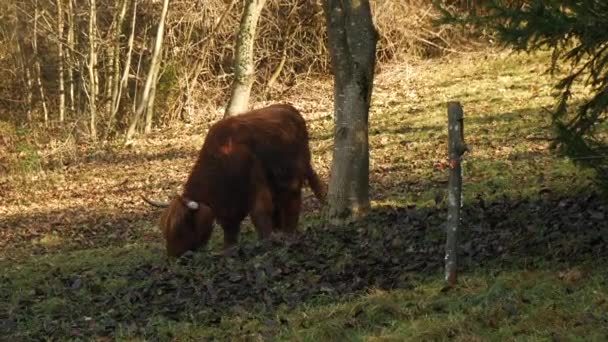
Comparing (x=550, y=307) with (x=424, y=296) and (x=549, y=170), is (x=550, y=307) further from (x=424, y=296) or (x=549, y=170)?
(x=549, y=170)

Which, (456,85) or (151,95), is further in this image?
(151,95)

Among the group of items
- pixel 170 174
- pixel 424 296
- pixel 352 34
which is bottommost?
pixel 170 174

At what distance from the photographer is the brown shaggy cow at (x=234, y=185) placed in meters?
11.9

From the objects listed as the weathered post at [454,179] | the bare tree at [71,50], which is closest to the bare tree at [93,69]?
the bare tree at [71,50]

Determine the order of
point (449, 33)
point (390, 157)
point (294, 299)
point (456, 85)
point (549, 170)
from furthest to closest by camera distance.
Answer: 1. point (449, 33)
2. point (456, 85)
3. point (390, 157)
4. point (549, 170)
5. point (294, 299)

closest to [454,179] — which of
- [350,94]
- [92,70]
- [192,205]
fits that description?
[350,94]

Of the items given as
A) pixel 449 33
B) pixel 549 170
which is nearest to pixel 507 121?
pixel 549 170

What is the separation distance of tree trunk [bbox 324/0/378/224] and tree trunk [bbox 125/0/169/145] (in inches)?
Answer: 601

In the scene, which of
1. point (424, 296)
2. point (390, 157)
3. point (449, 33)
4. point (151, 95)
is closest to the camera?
point (424, 296)

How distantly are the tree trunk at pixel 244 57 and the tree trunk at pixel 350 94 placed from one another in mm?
12991

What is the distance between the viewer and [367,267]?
9367 mm

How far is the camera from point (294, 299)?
28.5 ft

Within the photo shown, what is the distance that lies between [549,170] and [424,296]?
671 cm

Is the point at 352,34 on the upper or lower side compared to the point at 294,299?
upper
